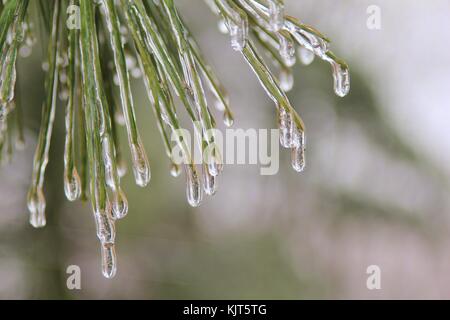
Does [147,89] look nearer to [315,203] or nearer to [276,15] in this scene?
[276,15]

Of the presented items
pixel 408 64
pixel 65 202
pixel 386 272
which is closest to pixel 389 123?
pixel 408 64

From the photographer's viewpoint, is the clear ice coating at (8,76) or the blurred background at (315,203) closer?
the clear ice coating at (8,76)

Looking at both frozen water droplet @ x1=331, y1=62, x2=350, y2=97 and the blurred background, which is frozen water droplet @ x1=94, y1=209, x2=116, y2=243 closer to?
frozen water droplet @ x1=331, y1=62, x2=350, y2=97

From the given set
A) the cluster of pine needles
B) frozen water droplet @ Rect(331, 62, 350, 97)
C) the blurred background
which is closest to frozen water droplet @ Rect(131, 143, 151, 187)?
the cluster of pine needles

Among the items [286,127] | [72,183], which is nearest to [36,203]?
[72,183]

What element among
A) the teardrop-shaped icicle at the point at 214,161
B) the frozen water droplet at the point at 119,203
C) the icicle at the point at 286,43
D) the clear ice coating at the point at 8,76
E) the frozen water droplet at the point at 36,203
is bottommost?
the frozen water droplet at the point at 119,203

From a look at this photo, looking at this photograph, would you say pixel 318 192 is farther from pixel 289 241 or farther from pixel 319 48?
pixel 319 48

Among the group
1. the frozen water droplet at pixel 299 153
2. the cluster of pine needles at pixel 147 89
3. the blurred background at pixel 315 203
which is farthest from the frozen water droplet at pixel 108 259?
the blurred background at pixel 315 203

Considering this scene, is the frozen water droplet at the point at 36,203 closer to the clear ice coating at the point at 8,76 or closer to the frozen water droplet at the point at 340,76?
the clear ice coating at the point at 8,76
